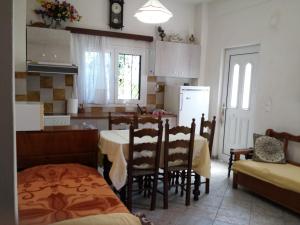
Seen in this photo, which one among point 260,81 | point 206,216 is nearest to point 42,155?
point 206,216

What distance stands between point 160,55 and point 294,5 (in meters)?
2.21

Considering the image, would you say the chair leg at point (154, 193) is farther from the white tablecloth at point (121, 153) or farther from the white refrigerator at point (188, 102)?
the white refrigerator at point (188, 102)

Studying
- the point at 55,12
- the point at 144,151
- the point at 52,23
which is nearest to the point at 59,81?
the point at 52,23

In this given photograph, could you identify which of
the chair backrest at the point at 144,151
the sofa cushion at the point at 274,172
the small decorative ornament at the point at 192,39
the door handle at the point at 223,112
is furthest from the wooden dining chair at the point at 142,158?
the small decorative ornament at the point at 192,39

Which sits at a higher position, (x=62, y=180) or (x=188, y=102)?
(x=188, y=102)

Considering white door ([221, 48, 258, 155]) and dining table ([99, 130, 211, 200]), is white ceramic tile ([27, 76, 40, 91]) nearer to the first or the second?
dining table ([99, 130, 211, 200])

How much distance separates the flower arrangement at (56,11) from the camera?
4113mm

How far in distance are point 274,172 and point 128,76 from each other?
3.01 metres

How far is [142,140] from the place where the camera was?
9.94 feet

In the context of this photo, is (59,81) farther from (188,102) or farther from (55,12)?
(188,102)

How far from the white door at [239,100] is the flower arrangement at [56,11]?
9.28ft

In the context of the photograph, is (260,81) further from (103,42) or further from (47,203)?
(47,203)

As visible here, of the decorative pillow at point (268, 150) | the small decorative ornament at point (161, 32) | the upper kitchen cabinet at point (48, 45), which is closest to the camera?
the decorative pillow at point (268, 150)

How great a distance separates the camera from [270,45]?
396 centimetres
